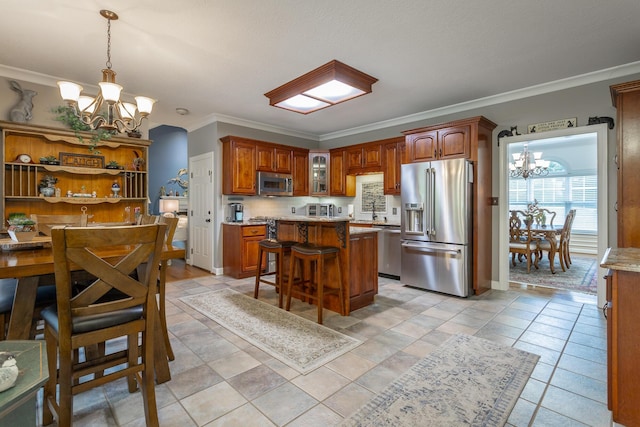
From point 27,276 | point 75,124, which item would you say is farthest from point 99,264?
point 75,124

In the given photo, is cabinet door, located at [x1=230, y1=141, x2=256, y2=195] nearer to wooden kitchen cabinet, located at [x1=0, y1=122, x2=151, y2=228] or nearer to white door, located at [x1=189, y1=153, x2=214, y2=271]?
white door, located at [x1=189, y1=153, x2=214, y2=271]

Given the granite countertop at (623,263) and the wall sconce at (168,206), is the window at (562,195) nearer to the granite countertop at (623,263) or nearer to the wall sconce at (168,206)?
the granite countertop at (623,263)

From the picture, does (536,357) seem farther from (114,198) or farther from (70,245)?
(114,198)

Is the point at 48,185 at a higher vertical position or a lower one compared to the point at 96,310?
higher

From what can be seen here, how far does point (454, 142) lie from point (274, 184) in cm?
302

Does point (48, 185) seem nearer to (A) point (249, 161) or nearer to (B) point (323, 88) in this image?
(A) point (249, 161)

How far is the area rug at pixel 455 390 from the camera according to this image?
1.68m

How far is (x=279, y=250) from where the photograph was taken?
11.6ft

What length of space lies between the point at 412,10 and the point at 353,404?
9.17 ft

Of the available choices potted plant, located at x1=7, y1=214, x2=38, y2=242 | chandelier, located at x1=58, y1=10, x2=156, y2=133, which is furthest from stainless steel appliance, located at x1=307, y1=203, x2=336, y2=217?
potted plant, located at x1=7, y1=214, x2=38, y2=242

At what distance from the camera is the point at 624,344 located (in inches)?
62.9

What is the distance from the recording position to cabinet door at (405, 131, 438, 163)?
13.9 ft

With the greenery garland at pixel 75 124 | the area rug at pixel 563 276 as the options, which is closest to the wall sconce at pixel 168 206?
the greenery garland at pixel 75 124

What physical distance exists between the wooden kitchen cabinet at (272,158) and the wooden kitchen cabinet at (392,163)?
179 cm
